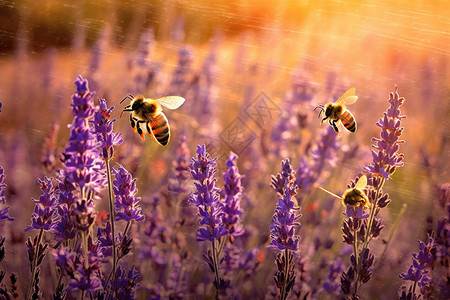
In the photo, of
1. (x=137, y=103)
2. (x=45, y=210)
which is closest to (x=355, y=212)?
(x=137, y=103)

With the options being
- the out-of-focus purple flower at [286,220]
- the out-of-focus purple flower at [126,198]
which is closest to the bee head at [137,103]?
the out-of-focus purple flower at [126,198]

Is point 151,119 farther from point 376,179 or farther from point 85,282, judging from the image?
point 376,179

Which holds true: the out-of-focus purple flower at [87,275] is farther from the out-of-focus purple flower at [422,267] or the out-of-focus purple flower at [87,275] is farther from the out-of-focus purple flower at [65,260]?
the out-of-focus purple flower at [422,267]

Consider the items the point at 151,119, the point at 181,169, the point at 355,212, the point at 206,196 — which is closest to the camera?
the point at 206,196

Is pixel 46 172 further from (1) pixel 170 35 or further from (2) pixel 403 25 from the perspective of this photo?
(2) pixel 403 25

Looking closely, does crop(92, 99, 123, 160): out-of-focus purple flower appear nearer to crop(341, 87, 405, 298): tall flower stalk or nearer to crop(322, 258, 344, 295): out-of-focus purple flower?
crop(341, 87, 405, 298): tall flower stalk

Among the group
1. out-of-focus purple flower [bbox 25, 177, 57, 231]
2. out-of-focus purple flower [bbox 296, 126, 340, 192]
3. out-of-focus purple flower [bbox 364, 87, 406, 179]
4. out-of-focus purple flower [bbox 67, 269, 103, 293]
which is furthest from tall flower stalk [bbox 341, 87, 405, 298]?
out-of-focus purple flower [bbox 25, 177, 57, 231]

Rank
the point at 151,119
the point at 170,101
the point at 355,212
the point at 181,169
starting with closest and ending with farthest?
1. the point at 355,212
2. the point at 151,119
3. the point at 170,101
4. the point at 181,169
